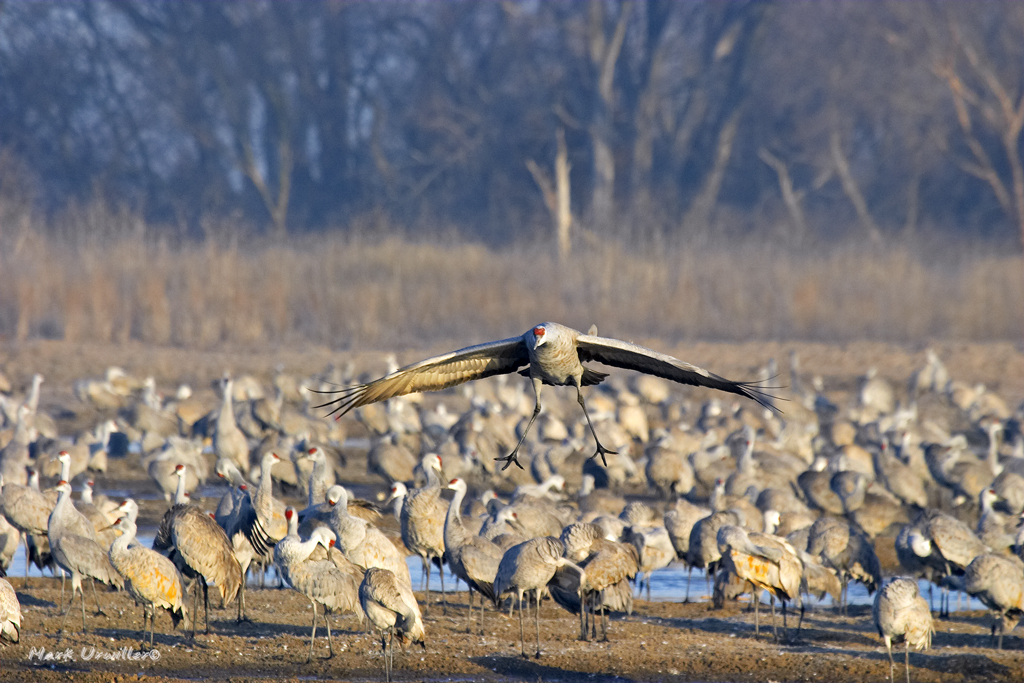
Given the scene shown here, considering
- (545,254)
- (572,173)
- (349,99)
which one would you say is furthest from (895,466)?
(349,99)

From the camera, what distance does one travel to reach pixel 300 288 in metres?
22.6

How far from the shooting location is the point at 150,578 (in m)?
8.14

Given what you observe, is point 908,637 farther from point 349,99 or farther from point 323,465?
point 349,99

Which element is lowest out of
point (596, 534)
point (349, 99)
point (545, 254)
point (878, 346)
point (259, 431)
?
point (596, 534)

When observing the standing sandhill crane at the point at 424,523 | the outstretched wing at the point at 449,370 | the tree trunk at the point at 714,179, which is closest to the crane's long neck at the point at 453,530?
the standing sandhill crane at the point at 424,523

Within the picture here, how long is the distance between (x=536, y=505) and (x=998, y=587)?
134 inches

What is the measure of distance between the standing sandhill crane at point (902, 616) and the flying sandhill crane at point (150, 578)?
4076mm

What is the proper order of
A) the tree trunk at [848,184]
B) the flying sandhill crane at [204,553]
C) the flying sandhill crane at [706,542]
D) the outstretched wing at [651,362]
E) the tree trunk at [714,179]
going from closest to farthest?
the outstretched wing at [651,362] < the flying sandhill crane at [204,553] < the flying sandhill crane at [706,542] < the tree trunk at [848,184] < the tree trunk at [714,179]

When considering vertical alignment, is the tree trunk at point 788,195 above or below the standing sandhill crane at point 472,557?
above

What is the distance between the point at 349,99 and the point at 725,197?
12.1 meters

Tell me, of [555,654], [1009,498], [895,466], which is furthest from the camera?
[895,466]

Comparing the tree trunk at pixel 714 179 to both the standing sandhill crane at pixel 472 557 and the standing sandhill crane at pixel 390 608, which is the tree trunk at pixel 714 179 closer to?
the standing sandhill crane at pixel 472 557

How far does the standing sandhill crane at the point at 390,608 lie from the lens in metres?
7.62

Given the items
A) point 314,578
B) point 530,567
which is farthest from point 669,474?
point 314,578
